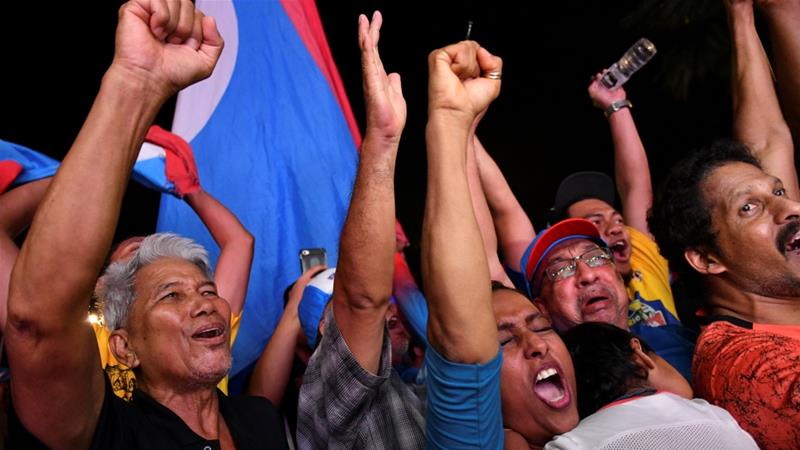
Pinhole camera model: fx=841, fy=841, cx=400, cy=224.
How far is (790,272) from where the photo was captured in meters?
2.12

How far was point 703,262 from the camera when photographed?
Result: 7.50 ft

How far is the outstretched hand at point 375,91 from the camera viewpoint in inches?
65.4

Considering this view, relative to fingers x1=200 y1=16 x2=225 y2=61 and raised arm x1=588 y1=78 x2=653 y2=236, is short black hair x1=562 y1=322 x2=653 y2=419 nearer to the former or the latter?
fingers x1=200 y1=16 x2=225 y2=61

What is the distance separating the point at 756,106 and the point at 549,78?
253cm

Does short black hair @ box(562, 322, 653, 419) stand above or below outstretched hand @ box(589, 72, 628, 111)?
below

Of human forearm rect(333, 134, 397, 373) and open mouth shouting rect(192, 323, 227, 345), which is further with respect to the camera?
open mouth shouting rect(192, 323, 227, 345)

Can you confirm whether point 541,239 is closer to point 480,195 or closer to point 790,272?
point 480,195

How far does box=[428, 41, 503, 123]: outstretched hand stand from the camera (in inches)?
68.0

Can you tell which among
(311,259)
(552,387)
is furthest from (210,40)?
(311,259)

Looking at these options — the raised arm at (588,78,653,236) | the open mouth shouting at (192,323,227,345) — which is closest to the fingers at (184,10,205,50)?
the open mouth shouting at (192,323,227,345)

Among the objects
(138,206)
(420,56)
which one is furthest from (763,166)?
(138,206)

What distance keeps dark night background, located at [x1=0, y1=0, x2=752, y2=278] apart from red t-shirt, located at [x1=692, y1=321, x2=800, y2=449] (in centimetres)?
290

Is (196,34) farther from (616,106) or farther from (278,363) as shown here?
(616,106)

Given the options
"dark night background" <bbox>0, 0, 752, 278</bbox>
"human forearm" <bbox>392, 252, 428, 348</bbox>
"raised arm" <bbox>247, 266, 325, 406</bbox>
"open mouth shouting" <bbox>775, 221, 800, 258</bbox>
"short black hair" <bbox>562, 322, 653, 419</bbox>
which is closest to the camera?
"short black hair" <bbox>562, 322, 653, 419</bbox>
